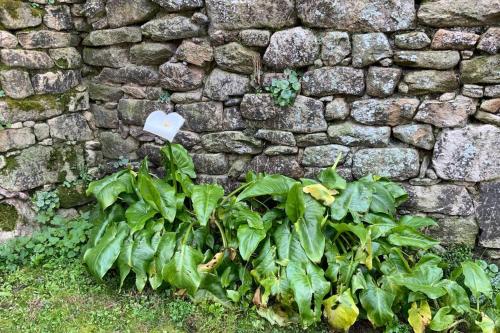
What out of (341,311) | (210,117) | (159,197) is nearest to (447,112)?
(341,311)

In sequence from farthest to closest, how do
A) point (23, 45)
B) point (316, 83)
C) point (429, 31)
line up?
point (23, 45), point (316, 83), point (429, 31)

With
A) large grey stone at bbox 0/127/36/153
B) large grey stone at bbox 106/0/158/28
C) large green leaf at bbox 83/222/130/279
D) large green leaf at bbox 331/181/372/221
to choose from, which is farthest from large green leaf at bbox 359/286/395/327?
large grey stone at bbox 0/127/36/153

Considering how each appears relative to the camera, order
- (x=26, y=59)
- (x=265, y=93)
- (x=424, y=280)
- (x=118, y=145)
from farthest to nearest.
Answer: (x=118, y=145), (x=26, y=59), (x=265, y=93), (x=424, y=280)

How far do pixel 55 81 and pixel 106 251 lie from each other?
137 centimetres

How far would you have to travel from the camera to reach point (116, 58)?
10.5 feet

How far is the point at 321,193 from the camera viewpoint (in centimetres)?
249

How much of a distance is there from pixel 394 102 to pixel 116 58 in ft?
6.42

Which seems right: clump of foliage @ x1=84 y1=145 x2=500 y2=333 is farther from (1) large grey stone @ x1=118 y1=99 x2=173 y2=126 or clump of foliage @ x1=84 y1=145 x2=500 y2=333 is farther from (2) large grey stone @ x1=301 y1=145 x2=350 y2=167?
(1) large grey stone @ x1=118 y1=99 x2=173 y2=126

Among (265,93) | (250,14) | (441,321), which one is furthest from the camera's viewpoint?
(265,93)

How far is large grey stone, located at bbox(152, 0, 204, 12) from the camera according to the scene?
2820 millimetres

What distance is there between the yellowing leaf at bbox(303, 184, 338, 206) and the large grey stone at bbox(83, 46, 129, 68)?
1.66m

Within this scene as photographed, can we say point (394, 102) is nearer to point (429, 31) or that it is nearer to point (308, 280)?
point (429, 31)

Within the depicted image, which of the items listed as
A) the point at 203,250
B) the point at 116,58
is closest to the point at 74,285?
the point at 203,250

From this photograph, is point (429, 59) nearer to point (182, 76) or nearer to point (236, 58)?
point (236, 58)
